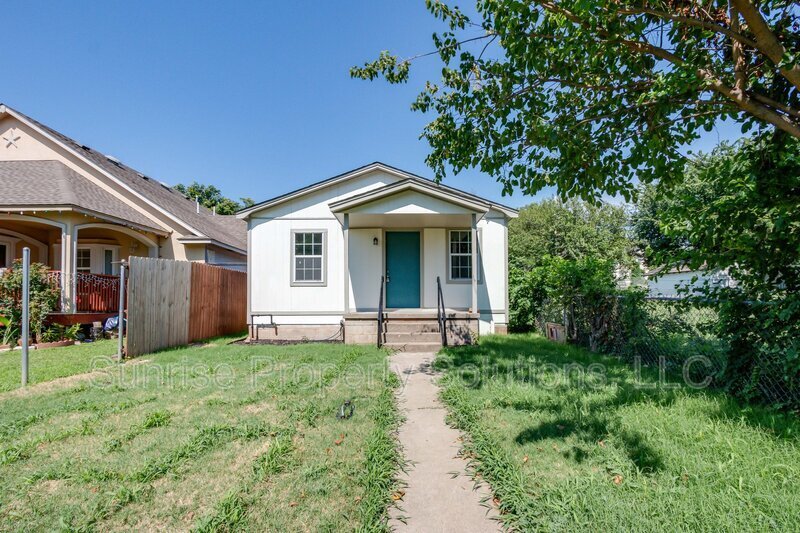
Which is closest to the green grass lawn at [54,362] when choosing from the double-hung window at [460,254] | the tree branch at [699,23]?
the double-hung window at [460,254]

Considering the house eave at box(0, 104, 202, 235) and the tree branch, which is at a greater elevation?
the house eave at box(0, 104, 202, 235)

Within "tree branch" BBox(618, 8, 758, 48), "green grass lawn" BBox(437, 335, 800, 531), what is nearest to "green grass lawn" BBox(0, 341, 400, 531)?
"green grass lawn" BBox(437, 335, 800, 531)

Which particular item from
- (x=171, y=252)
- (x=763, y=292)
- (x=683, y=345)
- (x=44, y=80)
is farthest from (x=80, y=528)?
(x=44, y=80)

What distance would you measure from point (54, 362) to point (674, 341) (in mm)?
11188

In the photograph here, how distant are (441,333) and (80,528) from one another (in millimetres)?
6827

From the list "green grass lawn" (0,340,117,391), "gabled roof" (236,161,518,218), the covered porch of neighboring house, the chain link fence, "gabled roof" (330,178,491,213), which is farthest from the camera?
"gabled roof" (236,161,518,218)

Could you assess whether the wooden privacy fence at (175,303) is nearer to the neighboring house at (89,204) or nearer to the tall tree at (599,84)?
the neighboring house at (89,204)

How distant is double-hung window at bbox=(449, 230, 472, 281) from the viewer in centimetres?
1049

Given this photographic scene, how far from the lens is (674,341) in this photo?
5.45m

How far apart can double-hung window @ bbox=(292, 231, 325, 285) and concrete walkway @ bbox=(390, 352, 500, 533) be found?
21.1 ft

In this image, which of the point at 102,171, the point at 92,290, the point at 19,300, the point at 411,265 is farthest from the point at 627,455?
the point at 102,171

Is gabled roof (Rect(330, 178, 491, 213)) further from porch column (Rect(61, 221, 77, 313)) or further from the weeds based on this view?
porch column (Rect(61, 221, 77, 313))

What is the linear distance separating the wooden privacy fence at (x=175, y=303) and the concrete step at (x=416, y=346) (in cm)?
520

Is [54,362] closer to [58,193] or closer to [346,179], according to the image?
[58,193]
